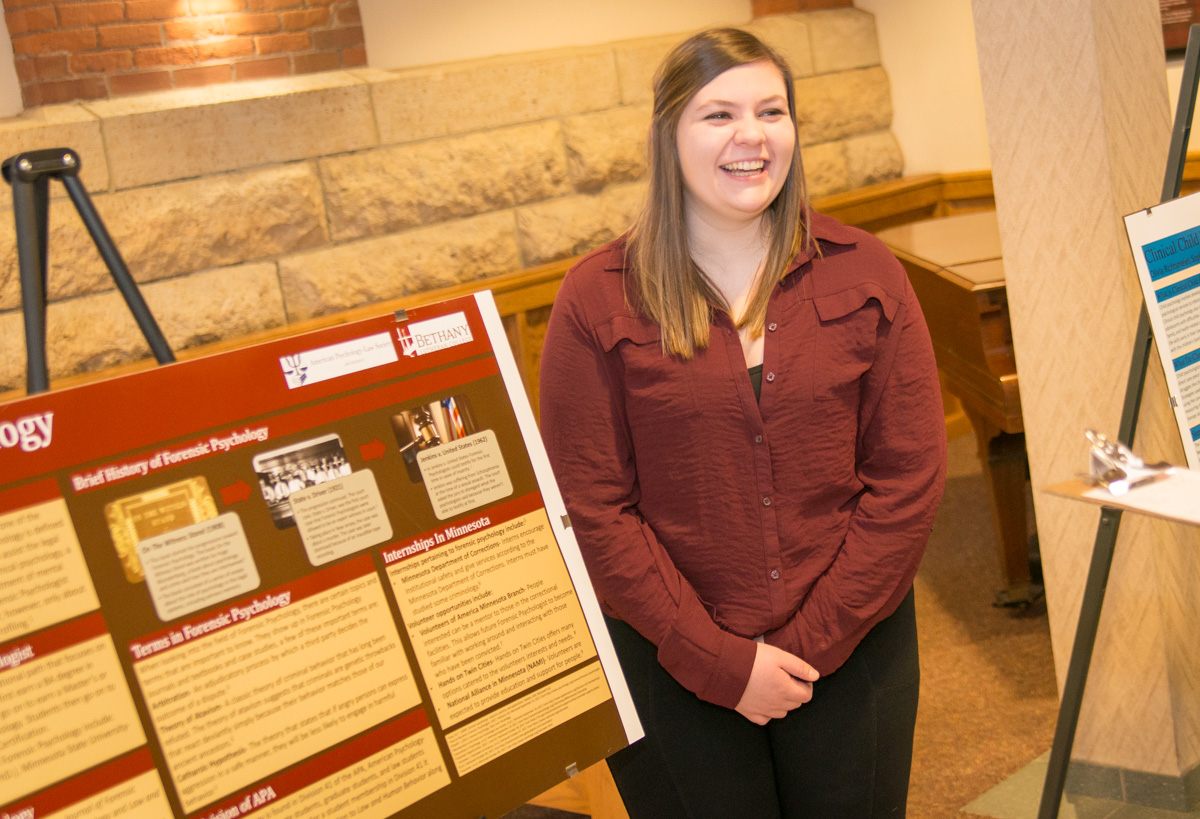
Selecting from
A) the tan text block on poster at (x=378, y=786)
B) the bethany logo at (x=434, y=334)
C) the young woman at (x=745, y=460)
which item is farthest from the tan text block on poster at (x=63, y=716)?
the young woman at (x=745, y=460)

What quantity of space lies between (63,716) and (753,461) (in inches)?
35.9

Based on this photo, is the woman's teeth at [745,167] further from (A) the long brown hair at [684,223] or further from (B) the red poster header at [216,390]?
(B) the red poster header at [216,390]

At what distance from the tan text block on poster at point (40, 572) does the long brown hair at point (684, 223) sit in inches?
31.8

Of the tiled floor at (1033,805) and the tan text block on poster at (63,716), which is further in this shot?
the tiled floor at (1033,805)

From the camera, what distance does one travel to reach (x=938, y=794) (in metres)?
2.58

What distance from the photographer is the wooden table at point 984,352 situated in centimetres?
287

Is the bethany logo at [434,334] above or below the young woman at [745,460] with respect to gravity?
above

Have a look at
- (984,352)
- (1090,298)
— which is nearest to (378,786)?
(1090,298)

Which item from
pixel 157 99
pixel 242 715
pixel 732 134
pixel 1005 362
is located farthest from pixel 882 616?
Answer: pixel 157 99

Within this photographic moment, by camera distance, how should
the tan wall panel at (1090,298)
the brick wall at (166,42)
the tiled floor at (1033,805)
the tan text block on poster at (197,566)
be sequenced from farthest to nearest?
1. the brick wall at (166,42)
2. the tiled floor at (1033,805)
3. the tan wall panel at (1090,298)
4. the tan text block on poster at (197,566)

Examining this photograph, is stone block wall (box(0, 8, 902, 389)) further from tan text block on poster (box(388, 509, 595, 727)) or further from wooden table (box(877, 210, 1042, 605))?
tan text block on poster (box(388, 509, 595, 727))

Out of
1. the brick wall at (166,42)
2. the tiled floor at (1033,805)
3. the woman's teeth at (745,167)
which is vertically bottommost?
the tiled floor at (1033,805)

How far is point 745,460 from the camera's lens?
4.96 feet

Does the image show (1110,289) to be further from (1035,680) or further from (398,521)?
(398,521)
